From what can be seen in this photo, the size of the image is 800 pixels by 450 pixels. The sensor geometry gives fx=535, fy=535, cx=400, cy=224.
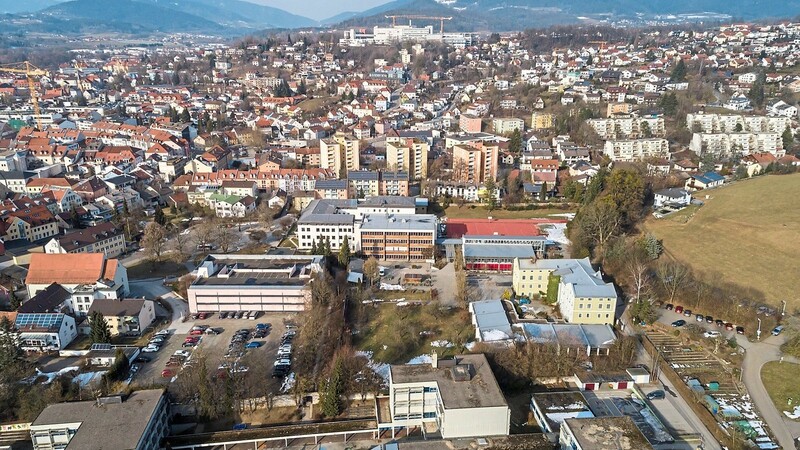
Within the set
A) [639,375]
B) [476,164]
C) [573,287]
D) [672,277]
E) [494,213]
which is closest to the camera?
[639,375]

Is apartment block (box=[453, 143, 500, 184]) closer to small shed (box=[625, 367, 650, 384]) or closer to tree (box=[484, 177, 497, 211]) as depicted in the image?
tree (box=[484, 177, 497, 211])

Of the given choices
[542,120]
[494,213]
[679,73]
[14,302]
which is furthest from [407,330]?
[679,73]

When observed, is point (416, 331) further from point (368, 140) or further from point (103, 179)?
point (368, 140)

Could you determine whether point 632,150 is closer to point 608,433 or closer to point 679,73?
point 679,73

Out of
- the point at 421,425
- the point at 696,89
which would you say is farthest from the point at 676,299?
the point at 696,89

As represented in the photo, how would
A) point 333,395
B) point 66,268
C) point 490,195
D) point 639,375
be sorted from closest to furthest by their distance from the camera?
point 333,395
point 639,375
point 66,268
point 490,195

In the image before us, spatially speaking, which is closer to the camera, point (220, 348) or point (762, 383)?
point (762, 383)

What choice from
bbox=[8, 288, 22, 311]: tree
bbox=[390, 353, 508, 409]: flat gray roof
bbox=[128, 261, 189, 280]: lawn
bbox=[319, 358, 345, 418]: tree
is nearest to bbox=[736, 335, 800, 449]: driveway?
bbox=[390, 353, 508, 409]: flat gray roof
